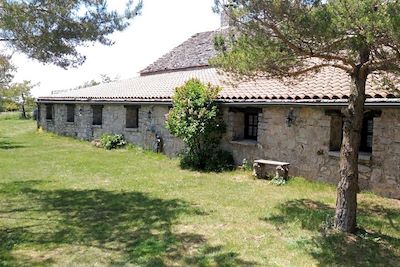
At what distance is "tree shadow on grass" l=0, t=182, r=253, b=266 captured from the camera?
5.38 meters

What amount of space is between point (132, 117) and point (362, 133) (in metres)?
11.1

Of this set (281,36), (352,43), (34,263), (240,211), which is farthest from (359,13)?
(34,263)

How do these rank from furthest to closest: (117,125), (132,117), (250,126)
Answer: (117,125), (132,117), (250,126)

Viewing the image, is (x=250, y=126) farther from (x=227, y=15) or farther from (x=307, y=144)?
(x=227, y=15)

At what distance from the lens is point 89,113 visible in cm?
2072

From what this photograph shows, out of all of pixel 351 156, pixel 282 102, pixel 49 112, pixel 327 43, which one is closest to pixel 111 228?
pixel 351 156

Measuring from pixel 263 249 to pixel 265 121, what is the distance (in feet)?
19.7

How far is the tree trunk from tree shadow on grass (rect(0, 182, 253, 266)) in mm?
1978

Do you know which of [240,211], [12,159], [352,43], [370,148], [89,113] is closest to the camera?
[352,43]

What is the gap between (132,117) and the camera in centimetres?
1791

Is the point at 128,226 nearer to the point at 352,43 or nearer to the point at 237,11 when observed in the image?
the point at 237,11

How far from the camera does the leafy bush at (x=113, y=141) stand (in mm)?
17641

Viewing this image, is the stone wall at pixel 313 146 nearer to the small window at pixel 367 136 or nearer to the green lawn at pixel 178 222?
the green lawn at pixel 178 222

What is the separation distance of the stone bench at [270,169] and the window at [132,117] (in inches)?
334
